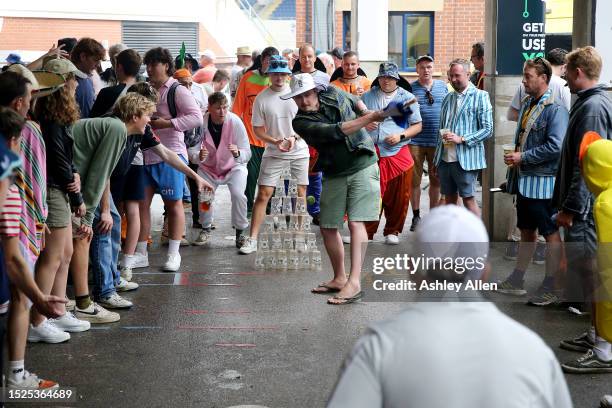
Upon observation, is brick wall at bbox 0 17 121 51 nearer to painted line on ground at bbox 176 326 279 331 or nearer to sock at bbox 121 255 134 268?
sock at bbox 121 255 134 268

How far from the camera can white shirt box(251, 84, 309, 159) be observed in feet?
36.9

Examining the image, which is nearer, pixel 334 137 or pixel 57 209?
pixel 57 209

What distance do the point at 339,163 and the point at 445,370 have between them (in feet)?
19.7

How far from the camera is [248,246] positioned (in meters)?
11.2

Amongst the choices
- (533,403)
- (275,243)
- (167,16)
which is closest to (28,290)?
(533,403)

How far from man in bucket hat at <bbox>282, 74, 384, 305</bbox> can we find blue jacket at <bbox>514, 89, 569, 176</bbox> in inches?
52.0

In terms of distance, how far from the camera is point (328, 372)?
674 cm

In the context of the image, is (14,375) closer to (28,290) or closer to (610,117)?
(28,290)

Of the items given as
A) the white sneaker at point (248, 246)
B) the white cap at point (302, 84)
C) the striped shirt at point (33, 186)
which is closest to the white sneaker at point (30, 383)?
the striped shirt at point (33, 186)

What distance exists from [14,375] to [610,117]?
450 cm

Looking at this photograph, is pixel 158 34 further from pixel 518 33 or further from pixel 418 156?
pixel 518 33

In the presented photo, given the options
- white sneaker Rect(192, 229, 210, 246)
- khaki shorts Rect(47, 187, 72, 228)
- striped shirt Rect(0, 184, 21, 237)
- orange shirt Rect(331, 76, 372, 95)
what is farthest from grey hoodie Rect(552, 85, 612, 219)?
orange shirt Rect(331, 76, 372, 95)

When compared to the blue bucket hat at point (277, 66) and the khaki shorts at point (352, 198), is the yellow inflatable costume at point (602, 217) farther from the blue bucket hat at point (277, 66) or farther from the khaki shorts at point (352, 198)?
the blue bucket hat at point (277, 66)

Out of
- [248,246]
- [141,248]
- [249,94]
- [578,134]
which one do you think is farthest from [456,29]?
[578,134]
